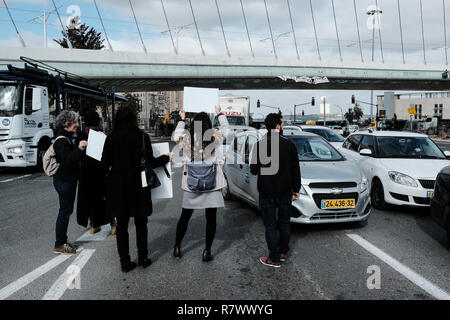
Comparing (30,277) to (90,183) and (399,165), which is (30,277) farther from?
(399,165)

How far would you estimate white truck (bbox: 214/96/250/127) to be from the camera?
26172mm

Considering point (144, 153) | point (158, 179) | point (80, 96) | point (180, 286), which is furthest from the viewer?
point (80, 96)

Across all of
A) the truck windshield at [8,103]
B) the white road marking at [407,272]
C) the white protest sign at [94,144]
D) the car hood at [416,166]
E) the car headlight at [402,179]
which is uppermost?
the truck windshield at [8,103]

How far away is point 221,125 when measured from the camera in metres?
4.53

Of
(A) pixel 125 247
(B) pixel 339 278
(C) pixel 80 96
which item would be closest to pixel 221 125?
(A) pixel 125 247

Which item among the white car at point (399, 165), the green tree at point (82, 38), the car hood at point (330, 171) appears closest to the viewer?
the car hood at point (330, 171)

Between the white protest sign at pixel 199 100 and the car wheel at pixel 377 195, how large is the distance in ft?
13.0

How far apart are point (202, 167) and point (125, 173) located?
81cm

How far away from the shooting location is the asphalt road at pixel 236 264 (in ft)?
11.7

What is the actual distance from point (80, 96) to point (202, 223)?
11527 mm

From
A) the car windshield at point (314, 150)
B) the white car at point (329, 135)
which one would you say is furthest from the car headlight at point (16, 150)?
the white car at point (329, 135)

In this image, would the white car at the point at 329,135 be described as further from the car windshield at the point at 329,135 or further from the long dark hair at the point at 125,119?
the long dark hair at the point at 125,119

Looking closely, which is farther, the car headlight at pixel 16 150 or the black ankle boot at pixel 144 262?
the car headlight at pixel 16 150
